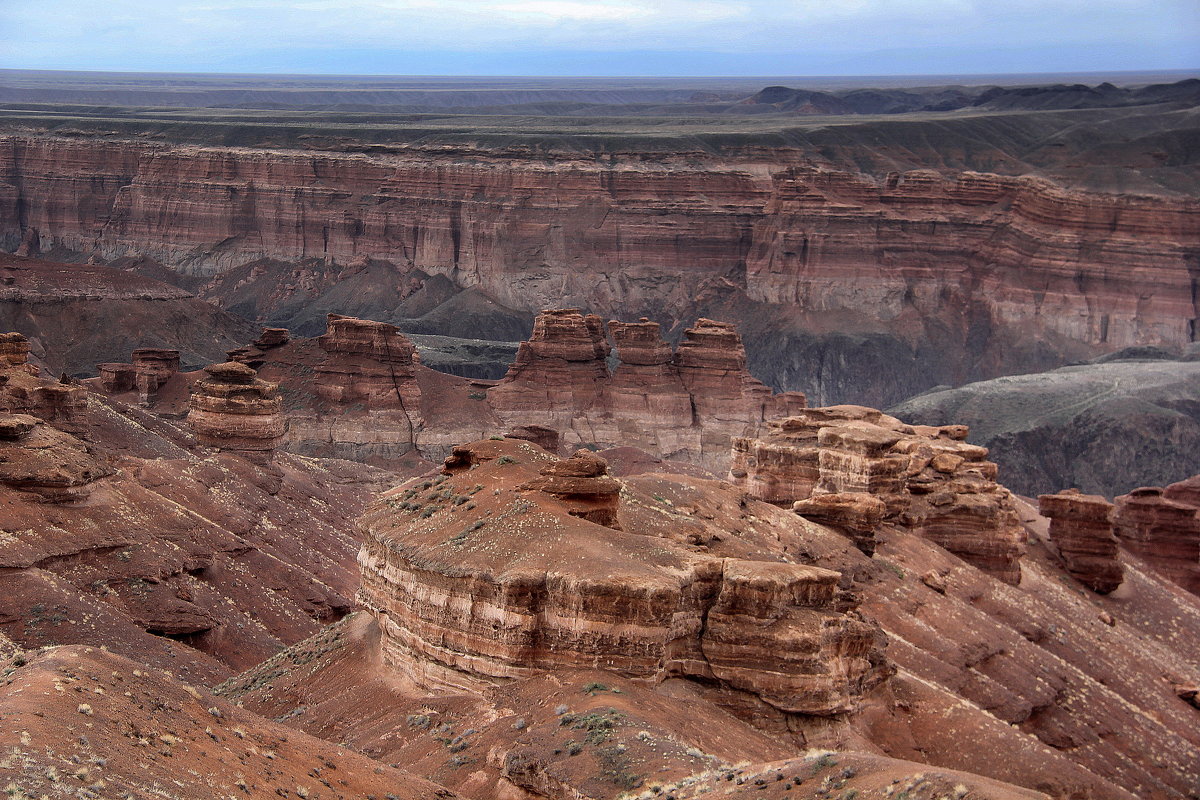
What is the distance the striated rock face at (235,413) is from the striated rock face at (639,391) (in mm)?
31361

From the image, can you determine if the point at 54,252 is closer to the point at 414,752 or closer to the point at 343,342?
the point at 343,342

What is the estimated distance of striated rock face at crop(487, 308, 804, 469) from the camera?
283ft

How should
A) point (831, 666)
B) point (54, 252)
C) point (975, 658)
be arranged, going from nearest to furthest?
point (831, 666) < point (975, 658) < point (54, 252)

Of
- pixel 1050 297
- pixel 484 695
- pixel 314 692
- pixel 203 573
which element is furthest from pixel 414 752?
pixel 1050 297

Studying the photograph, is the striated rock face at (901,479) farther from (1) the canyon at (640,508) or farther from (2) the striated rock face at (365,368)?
(2) the striated rock face at (365,368)

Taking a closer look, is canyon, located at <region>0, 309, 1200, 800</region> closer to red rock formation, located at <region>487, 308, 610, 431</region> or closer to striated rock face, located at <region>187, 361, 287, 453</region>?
striated rock face, located at <region>187, 361, 287, 453</region>

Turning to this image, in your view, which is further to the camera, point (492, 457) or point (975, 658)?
point (975, 658)

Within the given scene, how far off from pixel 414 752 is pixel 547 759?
343 cm

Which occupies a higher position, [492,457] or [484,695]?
[492,457]

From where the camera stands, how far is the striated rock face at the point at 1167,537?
204ft

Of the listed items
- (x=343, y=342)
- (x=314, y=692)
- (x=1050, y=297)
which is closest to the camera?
(x=314, y=692)

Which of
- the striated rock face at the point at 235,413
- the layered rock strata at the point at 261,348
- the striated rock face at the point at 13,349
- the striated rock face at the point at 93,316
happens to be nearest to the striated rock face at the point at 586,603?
the striated rock face at the point at 235,413

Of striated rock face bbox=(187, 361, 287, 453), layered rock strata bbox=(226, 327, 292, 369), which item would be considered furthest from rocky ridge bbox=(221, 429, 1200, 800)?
layered rock strata bbox=(226, 327, 292, 369)

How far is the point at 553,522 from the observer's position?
28125mm
